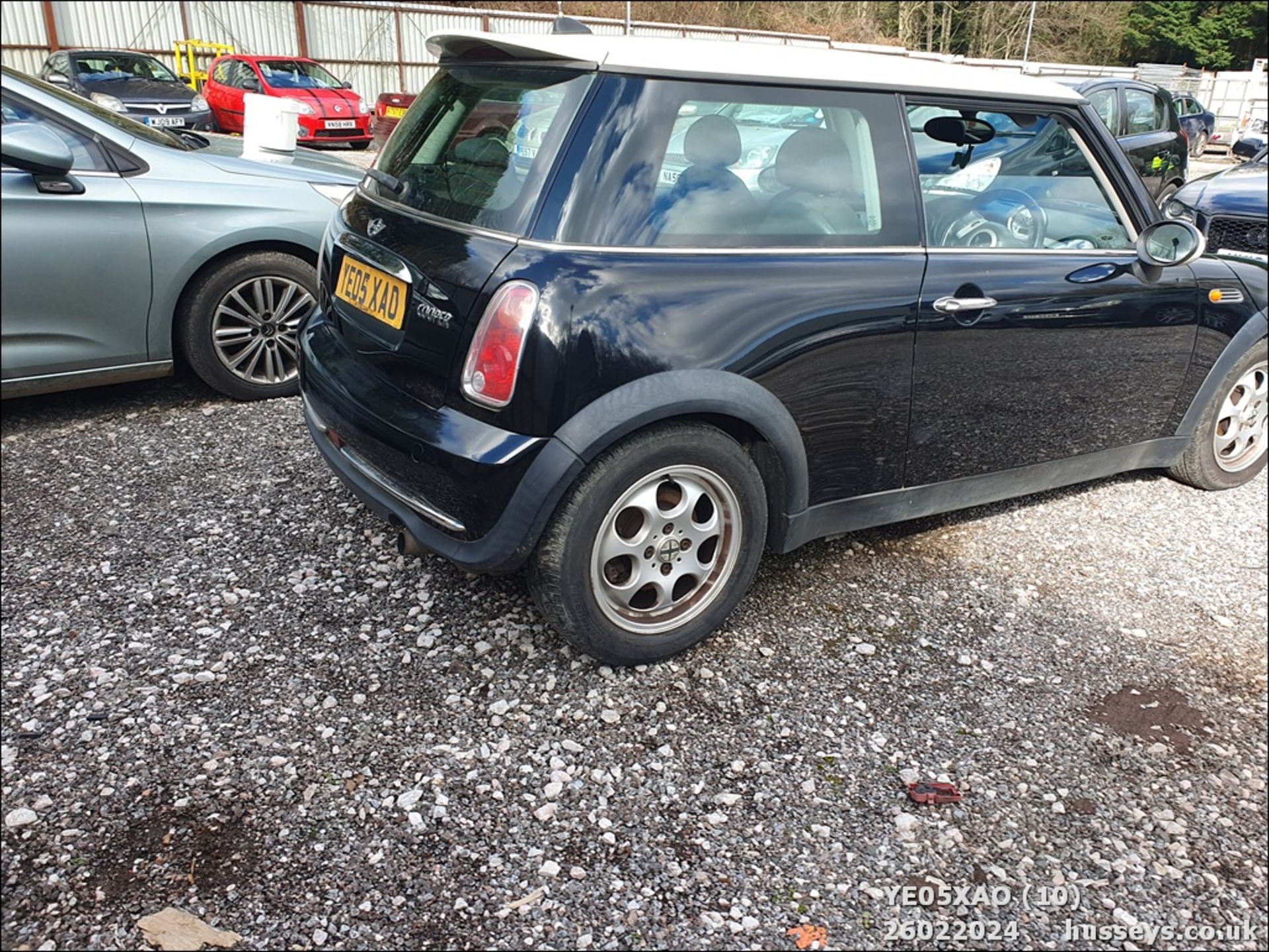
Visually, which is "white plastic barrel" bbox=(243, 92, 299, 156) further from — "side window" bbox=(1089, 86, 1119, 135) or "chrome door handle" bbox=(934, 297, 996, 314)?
"side window" bbox=(1089, 86, 1119, 135)

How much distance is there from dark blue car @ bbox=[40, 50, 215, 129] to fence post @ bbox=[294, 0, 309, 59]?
1029cm

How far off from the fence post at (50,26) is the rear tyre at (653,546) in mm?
26431

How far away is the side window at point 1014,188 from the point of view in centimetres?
315

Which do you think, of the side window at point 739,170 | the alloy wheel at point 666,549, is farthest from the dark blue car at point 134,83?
the alloy wheel at point 666,549

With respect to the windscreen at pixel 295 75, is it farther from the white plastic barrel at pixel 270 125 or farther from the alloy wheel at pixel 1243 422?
the alloy wheel at pixel 1243 422

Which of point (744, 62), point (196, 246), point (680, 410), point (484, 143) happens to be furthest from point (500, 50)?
point (196, 246)

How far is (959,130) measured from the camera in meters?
3.24

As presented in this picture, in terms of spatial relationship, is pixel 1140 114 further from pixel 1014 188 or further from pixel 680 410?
pixel 680 410

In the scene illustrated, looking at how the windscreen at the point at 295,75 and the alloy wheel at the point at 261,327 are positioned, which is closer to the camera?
the alloy wheel at the point at 261,327

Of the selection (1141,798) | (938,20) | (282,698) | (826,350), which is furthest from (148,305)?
(1141,798)

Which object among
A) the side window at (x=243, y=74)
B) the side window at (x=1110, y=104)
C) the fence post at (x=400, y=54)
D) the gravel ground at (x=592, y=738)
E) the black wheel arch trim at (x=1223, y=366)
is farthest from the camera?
the fence post at (x=400, y=54)

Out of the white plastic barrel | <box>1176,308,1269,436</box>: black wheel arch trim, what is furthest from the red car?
<box>1176,308,1269,436</box>: black wheel arch trim

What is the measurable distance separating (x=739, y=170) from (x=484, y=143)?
0.76 m

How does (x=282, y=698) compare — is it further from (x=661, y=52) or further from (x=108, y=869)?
(x=661, y=52)
